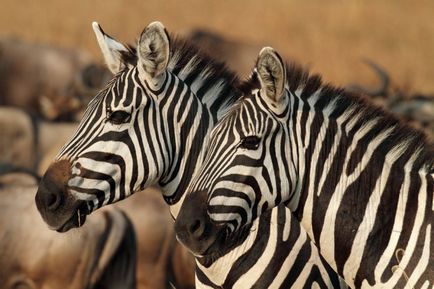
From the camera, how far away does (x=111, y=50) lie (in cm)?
661

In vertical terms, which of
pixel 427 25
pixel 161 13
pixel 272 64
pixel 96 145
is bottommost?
pixel 96 145

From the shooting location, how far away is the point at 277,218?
659cm

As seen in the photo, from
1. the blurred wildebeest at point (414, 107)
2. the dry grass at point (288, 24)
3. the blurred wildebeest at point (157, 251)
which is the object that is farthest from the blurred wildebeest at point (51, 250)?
the dry grass at point (288, 24)

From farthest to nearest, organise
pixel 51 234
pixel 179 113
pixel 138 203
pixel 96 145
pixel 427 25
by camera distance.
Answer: pixel 427 25
pixel 138 203
pixel 51 234
pixel 179 113
pixel 96 145

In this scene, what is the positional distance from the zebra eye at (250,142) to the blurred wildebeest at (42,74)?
19160 millimetres

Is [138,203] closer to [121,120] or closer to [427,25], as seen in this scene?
[121,120]

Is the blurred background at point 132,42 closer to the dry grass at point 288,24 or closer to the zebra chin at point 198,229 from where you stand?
the dry grass at point 288,24

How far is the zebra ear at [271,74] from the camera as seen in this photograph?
5543 millimetres

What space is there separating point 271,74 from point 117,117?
1030 millimetres

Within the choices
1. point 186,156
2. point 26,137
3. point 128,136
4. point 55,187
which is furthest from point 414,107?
point 55,187

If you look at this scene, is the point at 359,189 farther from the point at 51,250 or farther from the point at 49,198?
the point at 51,250

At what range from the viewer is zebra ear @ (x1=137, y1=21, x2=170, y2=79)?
6.21 meters

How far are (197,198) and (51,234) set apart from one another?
4640mm

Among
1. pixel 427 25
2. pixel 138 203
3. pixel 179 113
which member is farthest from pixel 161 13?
pixel 179 113
